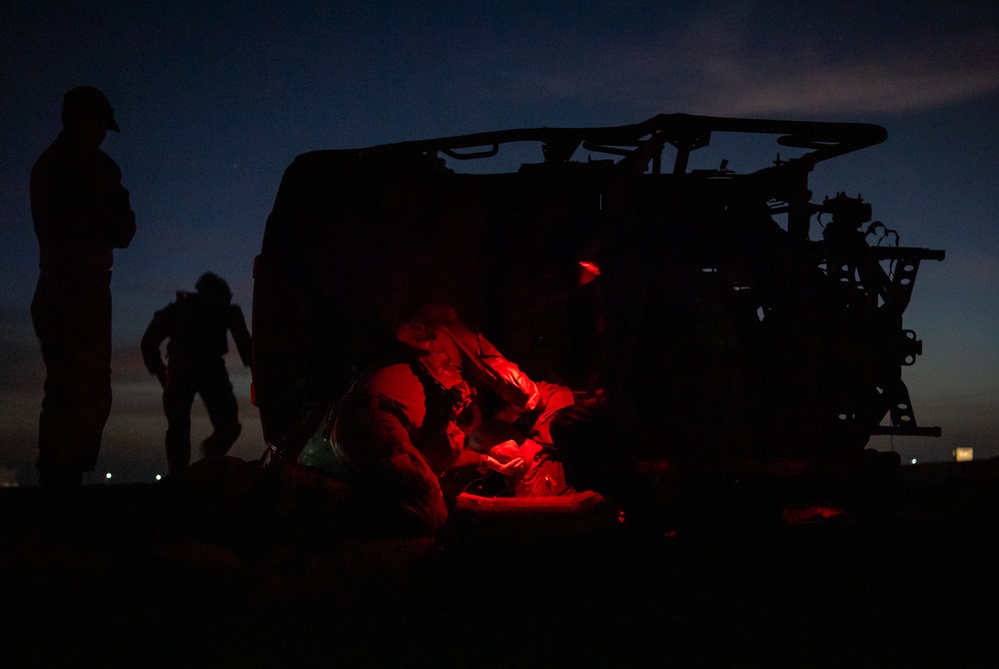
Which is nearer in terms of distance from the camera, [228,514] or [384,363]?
[228,514]

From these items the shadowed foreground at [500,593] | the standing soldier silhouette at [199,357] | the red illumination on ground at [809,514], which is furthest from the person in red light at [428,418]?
the standing soldier silhouette at [199,357]

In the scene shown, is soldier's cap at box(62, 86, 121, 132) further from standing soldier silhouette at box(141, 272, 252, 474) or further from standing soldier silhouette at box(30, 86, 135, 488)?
standing soldier silhouette at box(141, 272, 252, 474)

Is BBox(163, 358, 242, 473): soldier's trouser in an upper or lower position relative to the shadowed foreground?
upper

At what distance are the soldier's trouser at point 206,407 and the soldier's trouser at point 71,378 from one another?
349 cm

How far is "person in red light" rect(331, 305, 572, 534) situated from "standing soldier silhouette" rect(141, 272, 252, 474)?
2989 mm

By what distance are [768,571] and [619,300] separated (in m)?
1.77

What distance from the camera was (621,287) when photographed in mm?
5160

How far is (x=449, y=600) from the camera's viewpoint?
12.5 ft

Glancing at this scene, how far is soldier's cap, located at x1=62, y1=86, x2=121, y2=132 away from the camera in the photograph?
Result: 4.91 m

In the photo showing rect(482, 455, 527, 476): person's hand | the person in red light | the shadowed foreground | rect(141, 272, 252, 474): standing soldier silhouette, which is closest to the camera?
the shadowed foreground

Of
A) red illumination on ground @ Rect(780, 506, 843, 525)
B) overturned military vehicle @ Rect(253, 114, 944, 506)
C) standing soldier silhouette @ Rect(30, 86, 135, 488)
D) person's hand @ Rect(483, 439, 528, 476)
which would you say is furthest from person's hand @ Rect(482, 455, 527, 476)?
standing soldier silhouette @ Rect(30, 86, 135, 488)

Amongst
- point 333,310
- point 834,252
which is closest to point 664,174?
point 834,252

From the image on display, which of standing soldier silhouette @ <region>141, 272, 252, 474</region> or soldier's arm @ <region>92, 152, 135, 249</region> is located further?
standing soldier silhouette @ <region>141, 272, 252, 474</region>

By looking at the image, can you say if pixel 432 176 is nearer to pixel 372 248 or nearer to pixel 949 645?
pixel 372 248
